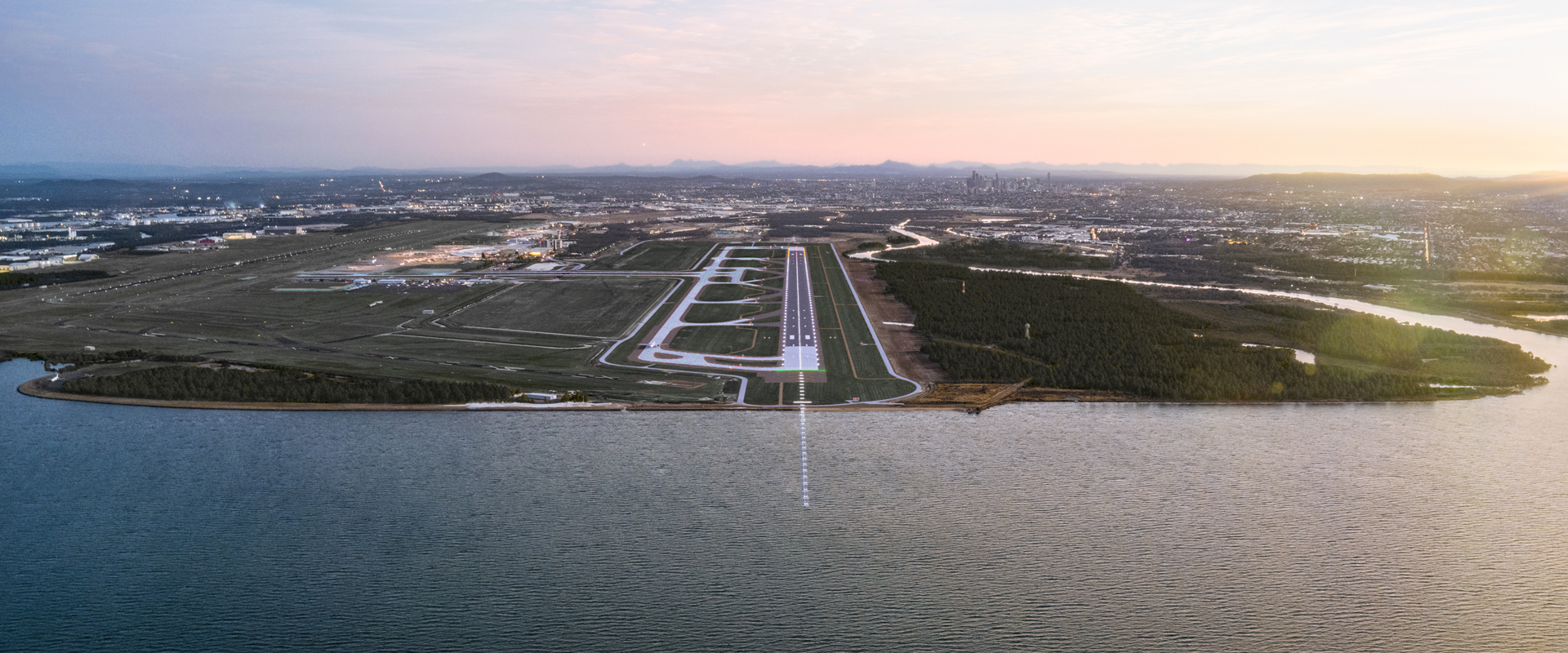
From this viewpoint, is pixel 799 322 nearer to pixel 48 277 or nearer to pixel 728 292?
pixel 728 292

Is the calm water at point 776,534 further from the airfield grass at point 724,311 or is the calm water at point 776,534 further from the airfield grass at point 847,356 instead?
the airfield grass at point 724,311

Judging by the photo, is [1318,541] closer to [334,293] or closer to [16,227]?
[334,293]

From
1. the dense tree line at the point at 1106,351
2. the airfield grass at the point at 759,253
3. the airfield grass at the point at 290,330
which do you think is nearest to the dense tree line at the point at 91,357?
the airfield grass at the point at 290,330

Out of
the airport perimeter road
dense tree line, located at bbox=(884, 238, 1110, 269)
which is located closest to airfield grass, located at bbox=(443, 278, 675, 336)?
the airport perimeter road

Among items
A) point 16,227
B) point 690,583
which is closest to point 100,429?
point 690,583

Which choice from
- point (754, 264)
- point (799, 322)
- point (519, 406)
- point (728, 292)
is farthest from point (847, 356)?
point (754, 264)

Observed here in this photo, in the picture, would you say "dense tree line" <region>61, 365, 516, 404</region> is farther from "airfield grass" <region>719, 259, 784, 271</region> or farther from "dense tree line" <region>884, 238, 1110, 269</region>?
"dense tree line" <region>884, 238, 1110, 269</region>

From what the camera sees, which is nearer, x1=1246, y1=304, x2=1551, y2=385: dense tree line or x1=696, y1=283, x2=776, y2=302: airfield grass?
x1=1246, y1=304, x2=1551, y2=385: dense tree line

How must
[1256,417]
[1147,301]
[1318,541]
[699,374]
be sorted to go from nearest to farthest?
1. [1318,541]
2. [1256,417]
3. [699,374]
4. [1147,301]
